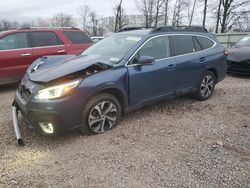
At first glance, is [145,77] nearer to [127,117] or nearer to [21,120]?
[127,117]

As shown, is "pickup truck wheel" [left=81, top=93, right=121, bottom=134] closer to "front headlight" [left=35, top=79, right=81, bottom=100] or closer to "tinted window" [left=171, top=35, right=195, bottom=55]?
"front headlight" [left=35, top=79, right=81, bottom=100]

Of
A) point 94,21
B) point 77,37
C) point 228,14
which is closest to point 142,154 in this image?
point 77,37

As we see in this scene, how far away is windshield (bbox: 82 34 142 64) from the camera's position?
A: 5.19m

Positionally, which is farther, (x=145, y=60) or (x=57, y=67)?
(x=145, y=60)

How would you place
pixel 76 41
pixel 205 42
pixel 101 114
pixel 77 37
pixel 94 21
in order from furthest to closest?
pixel 94 21 → pixel 77 37 → pixel 76 41 → pixel 205 42 → pixel 101 114

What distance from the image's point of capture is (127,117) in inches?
219

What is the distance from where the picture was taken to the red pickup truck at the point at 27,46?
771cm

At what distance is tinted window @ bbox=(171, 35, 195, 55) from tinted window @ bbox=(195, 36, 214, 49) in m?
0.32

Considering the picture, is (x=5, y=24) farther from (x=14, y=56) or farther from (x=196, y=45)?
(x=196, y=45)

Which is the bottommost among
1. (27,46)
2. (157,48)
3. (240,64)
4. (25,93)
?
(240,64)

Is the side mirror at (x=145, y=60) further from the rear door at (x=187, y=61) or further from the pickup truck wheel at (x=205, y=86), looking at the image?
the pickup truck wheel at (x=205, y=86)

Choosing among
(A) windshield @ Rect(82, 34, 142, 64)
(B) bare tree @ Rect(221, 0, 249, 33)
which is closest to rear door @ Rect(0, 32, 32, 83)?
(A) windshield @ Rect(82, 34, 142, 64)

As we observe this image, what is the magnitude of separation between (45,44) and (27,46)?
20.4 inches

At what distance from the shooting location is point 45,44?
8367 mm
